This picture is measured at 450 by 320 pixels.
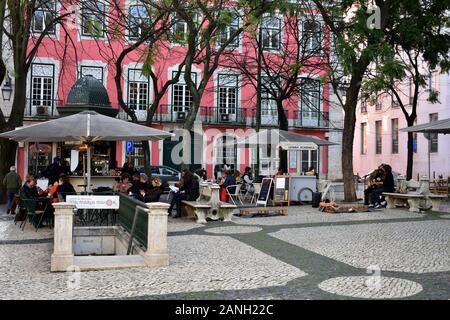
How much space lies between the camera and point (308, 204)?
→ 62.3 ft

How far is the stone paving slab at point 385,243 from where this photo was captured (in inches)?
323

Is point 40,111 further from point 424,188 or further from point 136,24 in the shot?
point 424,188

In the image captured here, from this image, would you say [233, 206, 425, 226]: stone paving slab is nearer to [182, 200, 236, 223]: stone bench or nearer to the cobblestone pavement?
[182, 200, 236, 223]: stone bench

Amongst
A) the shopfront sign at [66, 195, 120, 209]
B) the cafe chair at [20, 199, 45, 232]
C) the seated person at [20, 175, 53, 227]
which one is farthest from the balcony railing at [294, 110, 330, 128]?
the shopfront sign at [66, 195, 120, 209]

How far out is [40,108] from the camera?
1289 inches

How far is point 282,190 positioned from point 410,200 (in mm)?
4269

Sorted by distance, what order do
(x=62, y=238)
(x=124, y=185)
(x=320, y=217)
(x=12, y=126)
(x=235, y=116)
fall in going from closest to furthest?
(x=62, y=238) → (x=124, y=185) → (x=320, y=217) → (x=12, y=126) → (x=235, y=116)

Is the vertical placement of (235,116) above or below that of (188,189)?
above

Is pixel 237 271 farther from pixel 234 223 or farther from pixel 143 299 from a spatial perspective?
pixel 234 223

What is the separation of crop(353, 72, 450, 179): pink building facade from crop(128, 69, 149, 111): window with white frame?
46.6 ft

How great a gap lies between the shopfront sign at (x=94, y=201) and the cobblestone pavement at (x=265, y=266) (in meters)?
0.95

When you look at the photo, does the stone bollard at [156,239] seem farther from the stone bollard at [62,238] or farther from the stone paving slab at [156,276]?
the stone bollard at [62,238]

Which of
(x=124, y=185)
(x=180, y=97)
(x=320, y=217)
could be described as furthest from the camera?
(x=180, y=97)

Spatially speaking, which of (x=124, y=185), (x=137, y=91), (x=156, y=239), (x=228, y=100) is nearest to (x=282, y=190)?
(x=124, y=185)
